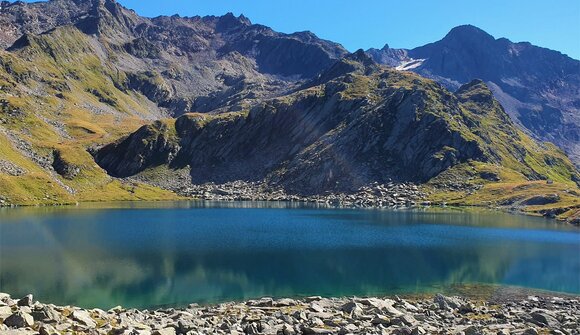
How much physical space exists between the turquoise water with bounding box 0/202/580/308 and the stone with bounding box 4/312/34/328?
2191 cm

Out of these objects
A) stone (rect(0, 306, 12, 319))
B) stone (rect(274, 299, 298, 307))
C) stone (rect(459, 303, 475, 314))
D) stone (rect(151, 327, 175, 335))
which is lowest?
stone (rect(274, 299, 298, 307))

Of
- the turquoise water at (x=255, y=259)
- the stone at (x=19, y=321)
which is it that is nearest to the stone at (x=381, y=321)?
the turquoise water at (x=255, y=259)

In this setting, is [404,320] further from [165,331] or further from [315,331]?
[165,331]

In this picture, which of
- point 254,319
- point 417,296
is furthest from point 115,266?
point 417,296

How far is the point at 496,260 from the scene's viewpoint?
85125 mm

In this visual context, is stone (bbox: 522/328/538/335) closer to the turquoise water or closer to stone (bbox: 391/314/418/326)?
stone (bbox: 391/314/418/326)

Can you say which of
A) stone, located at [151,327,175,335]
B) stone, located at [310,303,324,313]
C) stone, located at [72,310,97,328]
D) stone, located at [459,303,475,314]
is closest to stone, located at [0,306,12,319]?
stone, located at [72,310,97,328]

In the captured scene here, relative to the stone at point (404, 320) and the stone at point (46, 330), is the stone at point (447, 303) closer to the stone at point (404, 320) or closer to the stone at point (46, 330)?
the stone at point (404, 320)

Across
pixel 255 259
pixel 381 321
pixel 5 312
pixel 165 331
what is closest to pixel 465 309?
pixel 381 321

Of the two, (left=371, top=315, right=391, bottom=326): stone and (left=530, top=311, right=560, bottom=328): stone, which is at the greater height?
(left=371, top=315, right=391, bottom=326): stone

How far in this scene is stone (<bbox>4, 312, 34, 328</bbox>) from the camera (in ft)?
98.8

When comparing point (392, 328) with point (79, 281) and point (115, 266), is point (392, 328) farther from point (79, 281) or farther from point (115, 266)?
point (115, 266)

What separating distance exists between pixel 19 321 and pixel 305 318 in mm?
21626

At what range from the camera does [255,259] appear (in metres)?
78.8
